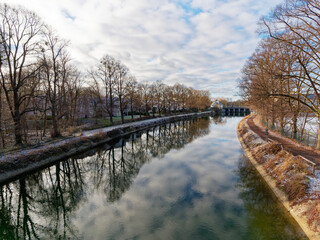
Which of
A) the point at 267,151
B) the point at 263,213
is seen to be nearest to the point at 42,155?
the point at 263,213

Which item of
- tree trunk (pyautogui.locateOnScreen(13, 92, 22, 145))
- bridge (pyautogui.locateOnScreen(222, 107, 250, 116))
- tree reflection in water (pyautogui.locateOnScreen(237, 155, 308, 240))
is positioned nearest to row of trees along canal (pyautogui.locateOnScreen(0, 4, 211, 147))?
tree trunk (pyautogui.locateOnScreen(13, 92, 22, 145))

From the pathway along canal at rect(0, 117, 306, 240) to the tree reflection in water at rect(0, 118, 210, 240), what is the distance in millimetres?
46

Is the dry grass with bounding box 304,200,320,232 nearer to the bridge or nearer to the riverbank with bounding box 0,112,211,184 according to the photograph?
the riverbank with bounding box 0,112,211,184

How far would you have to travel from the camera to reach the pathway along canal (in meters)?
7.39

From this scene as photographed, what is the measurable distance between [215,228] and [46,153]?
14924mm

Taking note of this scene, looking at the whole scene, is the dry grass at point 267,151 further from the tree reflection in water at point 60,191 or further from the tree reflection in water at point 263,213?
the tree reflection in water at point 60,191

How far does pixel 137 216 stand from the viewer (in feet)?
27.6

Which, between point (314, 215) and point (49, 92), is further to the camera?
point (49, 92)

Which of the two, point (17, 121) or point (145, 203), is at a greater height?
point (17, 121)

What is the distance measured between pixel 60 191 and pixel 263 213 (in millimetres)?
12046

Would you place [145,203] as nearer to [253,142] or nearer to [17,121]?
[17,121]

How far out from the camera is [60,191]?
1173cm

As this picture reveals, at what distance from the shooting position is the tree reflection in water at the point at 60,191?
26.2 ft

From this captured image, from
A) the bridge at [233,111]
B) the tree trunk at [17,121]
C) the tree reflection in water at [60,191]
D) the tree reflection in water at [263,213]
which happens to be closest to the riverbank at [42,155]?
the tree reflection in water at [60,191]
